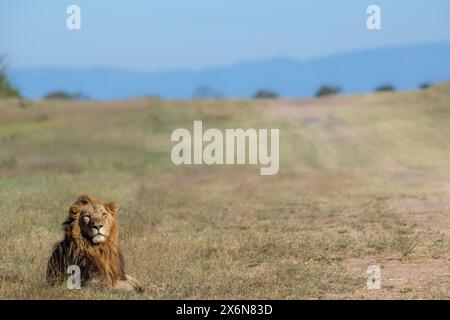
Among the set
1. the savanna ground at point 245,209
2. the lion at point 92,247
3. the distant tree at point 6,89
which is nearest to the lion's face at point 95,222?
the lion at point 92,247

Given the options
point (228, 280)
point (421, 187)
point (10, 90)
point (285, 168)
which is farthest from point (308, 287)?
point (10, 90)

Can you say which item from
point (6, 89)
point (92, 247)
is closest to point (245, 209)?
point (92, 247)

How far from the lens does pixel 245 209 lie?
72.8ft

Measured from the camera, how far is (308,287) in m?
12.7

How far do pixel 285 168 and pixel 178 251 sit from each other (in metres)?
22.5

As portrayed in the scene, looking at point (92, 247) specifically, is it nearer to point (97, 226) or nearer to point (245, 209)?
point (97, 226)

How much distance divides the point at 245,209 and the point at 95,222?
10.6 m

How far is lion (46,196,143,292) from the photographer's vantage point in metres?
11.8

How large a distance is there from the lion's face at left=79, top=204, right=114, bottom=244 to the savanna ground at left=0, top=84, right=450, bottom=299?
21.5 inches

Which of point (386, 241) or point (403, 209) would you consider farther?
point (403, 209)

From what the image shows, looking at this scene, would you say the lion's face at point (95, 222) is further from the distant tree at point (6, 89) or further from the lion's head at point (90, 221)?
the distant tree at point (6, 89)

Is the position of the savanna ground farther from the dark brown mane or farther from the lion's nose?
the lion's nose

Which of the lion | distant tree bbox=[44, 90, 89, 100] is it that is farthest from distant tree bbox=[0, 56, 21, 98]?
the lion
